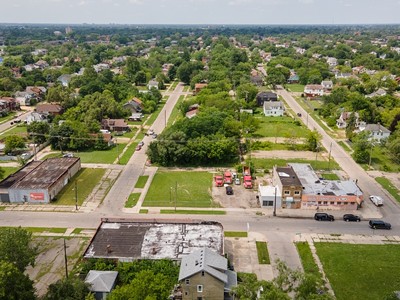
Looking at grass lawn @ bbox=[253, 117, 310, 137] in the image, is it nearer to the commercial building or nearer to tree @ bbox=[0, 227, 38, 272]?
the commercial building

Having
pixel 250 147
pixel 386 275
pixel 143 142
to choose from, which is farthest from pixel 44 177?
pixel 386 275

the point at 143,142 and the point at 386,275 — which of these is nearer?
the point at 386,275

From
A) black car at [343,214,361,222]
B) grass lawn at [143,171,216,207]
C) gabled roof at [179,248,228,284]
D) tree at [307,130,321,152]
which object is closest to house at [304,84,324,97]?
tree at [307,130,321,152]

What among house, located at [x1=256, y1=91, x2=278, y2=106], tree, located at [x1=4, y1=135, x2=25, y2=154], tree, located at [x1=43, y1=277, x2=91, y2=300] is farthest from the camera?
house, located at [x1=256, y1=91, x2=278, y2=106]

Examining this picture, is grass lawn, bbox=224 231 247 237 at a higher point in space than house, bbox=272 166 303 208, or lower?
lower

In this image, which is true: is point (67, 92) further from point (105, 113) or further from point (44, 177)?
point (44, 177)

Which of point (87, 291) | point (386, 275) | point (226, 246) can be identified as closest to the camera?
point (87, 291)

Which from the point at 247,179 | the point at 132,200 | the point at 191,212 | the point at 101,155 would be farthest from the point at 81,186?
the point at 247,179
